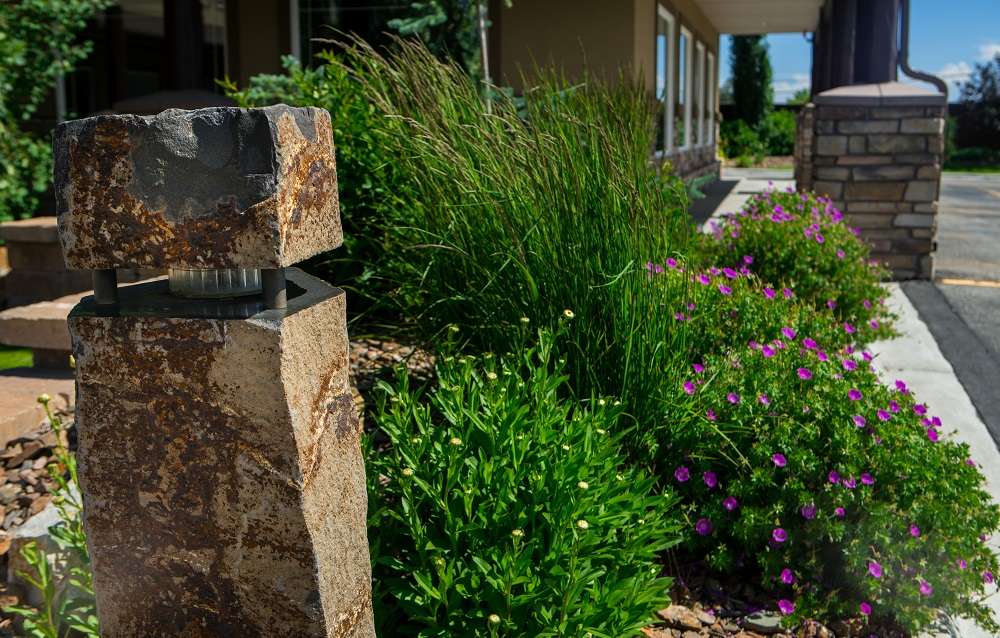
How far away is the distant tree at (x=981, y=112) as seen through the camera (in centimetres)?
3303

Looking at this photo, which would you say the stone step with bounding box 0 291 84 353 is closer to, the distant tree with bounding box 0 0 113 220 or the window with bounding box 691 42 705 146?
the distant tree with bounding box 0 0 113 220

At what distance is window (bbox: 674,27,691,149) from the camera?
46.6 feet

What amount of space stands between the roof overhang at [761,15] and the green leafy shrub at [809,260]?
1076 cm

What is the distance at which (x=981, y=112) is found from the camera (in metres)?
33.3

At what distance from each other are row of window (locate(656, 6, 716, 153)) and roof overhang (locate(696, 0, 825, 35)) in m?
0.64

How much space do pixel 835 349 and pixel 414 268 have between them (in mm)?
1796

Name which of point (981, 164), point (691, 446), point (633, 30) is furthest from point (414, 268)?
point (981, 164)

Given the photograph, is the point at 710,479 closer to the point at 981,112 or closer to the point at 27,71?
the point at 27,71

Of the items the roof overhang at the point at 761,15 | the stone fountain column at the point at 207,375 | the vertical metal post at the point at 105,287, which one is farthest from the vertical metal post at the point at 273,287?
the roof overhang at the point at 761,15

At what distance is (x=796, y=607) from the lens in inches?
107

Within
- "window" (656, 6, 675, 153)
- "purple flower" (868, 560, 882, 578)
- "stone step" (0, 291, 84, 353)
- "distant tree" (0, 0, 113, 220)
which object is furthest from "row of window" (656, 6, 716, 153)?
"purple flower" (868, 560, 882, 578)

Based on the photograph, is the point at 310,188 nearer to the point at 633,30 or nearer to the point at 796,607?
the point at 796,607

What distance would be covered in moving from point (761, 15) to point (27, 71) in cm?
1383

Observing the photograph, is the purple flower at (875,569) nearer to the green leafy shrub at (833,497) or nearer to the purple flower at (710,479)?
the green leafy shrub at (833,497)
